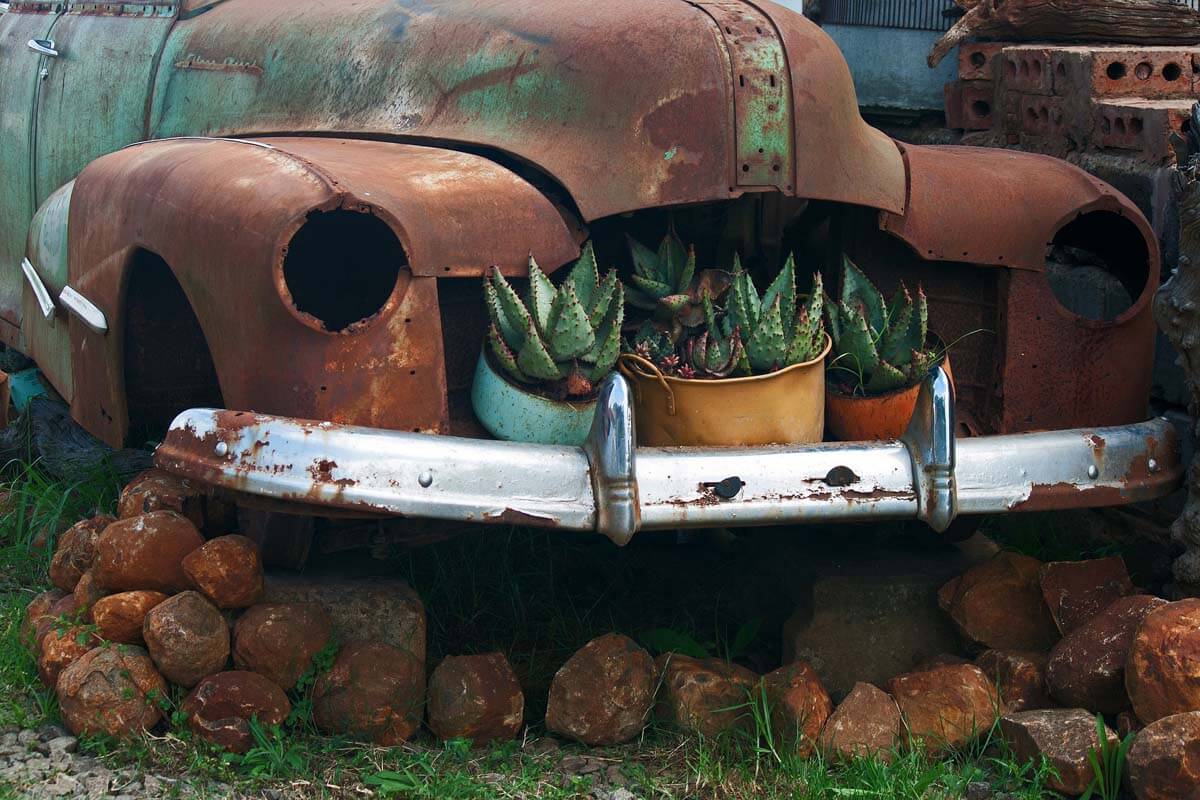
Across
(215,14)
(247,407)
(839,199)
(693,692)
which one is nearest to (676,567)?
(693,692)

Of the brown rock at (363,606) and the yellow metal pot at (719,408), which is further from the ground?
the yellow metal pot at (719,408)

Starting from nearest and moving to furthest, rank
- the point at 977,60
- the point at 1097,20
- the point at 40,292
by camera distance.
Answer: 1. the point at 40,292
2. the point at 1097,20
3. the point at 977,60

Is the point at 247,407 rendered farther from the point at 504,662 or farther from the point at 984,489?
the point at 984,489

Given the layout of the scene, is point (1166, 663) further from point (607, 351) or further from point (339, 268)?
point (339, 268)

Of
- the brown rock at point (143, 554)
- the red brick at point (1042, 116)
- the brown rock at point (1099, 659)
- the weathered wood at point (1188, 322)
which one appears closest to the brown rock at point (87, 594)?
the brown rock at point (143, 554)

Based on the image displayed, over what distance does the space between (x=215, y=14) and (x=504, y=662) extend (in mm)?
2396

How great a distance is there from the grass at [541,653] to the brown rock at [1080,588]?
43cm

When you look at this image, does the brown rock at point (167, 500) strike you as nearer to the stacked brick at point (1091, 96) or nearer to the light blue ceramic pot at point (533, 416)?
the light blue ceramic pot at point (533, 416)

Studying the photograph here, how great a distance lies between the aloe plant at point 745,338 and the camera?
2.99 meters

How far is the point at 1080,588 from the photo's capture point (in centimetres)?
325

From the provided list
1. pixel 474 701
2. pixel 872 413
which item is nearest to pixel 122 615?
pixel 474 701

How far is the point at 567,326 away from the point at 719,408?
0.36m

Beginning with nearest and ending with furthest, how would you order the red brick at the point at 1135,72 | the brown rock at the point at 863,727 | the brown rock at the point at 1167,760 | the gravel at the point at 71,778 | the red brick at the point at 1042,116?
the brown rock at the point at 1167,760 → the gravel at the point at 71,778 → the brown rock at the point at 863,727 → the red brick at the point at 1135,72 → the red brick at the point at 1042,116

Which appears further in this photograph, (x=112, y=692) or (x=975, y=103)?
(x=975, y=103)
